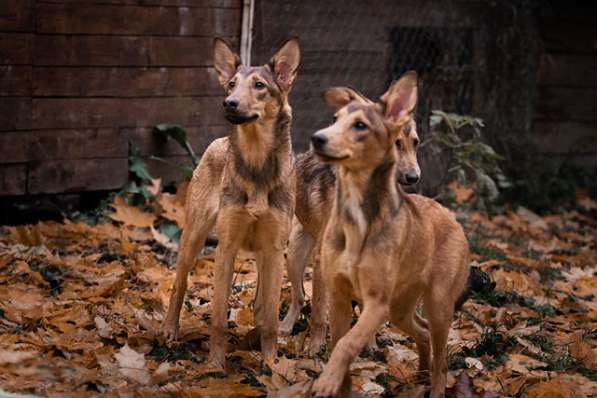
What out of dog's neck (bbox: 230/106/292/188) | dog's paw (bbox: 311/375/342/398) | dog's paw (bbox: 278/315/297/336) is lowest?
dog's paw (bbox: 278/315/297/336)

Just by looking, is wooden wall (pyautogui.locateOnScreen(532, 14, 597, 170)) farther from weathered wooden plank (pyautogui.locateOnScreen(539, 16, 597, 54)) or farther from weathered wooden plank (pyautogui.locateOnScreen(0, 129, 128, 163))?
weathered wooden plank (pyautogui.locateOnScreen(0, 129, 128, 163))

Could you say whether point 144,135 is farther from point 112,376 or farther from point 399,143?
point 112,376

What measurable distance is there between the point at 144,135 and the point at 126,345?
4.84m

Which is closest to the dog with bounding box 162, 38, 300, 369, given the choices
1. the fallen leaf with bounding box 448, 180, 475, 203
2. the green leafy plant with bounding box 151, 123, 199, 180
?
the green leafy plant with bounding box 151, 123, 199, 180

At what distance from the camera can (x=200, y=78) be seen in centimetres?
1074

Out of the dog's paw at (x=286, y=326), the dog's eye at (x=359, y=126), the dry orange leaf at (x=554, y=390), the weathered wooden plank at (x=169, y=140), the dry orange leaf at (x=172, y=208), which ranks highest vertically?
the dog's eye at (x=359, y=126)

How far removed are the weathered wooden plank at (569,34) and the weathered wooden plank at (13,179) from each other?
7.90 metres

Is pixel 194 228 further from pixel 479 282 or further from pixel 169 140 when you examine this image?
pixel 169 140

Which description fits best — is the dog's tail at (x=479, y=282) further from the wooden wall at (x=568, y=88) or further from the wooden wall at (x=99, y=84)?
the wooden wall at (x=568, y=88)

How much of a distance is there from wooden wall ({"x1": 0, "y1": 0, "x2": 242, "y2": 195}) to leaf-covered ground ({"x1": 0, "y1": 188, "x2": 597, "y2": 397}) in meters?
0.66

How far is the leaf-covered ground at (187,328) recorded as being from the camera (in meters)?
5.66

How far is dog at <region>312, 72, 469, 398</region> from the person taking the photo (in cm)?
511

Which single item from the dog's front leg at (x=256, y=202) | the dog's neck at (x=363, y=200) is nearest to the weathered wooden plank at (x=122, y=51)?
the dog's front leg at (x=256, y=202)

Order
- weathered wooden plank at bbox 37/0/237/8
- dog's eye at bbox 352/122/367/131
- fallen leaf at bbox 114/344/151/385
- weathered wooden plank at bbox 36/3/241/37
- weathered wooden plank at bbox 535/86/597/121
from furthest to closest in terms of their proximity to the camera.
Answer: weathered wooden plank at bbox 535/86/597/121 < weathered wooden plank at bbox 37/0/237/8 < weathered wooden plank at bbox 36/3/241/37 < fallen leaf at bbox 114/344/151/385 < dog's eye at bbox 352/122/367/131
